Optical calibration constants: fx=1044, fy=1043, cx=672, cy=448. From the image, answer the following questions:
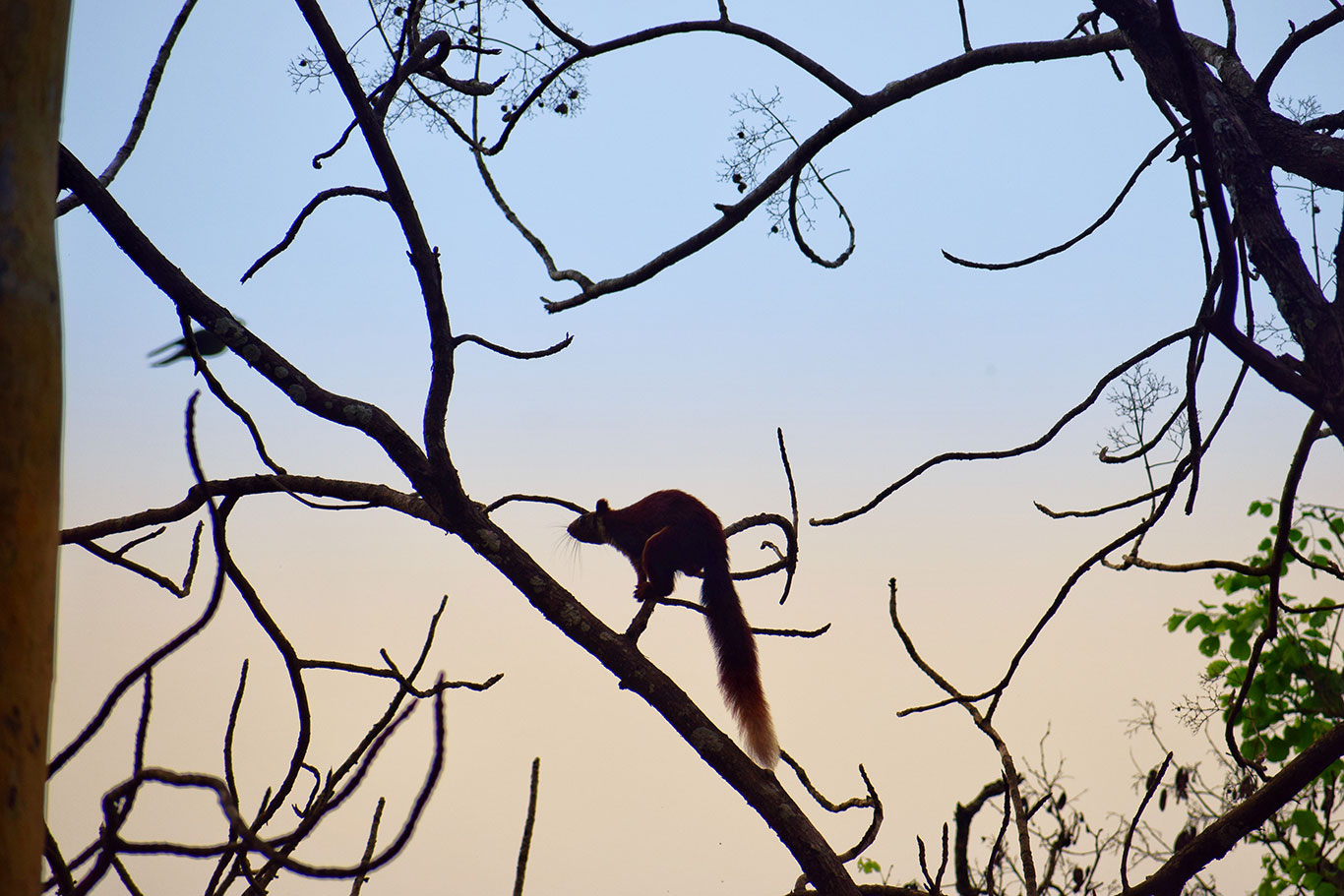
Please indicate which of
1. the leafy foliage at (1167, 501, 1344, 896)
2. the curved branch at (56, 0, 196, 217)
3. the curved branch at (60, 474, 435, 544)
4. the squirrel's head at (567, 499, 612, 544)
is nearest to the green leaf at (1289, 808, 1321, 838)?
the leafy foliage at (1167, 501, 1344, 896)

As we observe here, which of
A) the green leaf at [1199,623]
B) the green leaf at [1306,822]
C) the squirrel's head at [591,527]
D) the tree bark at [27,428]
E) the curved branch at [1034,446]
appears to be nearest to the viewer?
the tree bark at [27,428]

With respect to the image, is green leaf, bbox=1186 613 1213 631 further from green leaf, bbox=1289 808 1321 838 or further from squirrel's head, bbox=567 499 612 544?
squirrel's head, bbox=567 499 612 544

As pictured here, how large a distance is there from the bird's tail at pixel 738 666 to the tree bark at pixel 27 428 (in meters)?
2.46

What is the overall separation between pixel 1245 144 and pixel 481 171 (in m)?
1.77

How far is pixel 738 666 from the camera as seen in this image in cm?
336

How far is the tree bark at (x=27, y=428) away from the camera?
0.71 meters

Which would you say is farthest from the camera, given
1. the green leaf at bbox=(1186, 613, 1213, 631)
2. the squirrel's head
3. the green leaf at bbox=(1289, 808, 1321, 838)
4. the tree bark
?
the green leaf at bbox=(1186, 613, 1213, 631)

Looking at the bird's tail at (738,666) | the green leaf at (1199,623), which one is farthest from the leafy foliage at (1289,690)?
the bird's tail at (738,666)

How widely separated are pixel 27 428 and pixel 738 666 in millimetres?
2793

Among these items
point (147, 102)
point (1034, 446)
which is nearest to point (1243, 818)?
point (1034, 446)

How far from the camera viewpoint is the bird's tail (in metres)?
Result: 3.12

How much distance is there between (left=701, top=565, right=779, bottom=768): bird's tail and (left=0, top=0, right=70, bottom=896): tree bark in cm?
246

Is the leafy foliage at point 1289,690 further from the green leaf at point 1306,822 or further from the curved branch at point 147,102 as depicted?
the curved branch at point 147,102

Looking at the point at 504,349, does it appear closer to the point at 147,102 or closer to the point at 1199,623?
the point at 147,102
